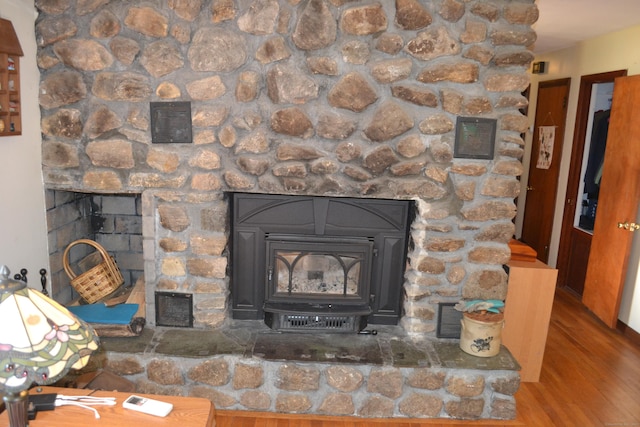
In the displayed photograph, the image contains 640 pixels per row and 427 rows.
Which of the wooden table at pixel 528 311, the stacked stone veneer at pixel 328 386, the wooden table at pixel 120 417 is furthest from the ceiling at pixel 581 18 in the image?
the wooden table at pixel 120 417

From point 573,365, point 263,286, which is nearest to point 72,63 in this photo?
point 263,286

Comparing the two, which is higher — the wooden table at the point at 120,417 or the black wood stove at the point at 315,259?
the black wood stove at the point at 315,259

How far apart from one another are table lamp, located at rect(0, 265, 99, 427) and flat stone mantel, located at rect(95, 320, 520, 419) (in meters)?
1.30

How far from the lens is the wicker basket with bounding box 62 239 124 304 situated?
290 cm

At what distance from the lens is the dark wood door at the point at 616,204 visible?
12.3ft

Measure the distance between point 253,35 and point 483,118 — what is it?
1271mm

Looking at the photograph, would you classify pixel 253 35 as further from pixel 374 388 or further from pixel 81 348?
pixel 374 388

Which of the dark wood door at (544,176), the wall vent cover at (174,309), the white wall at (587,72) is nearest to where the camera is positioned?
the wall vent cover at (174,309)

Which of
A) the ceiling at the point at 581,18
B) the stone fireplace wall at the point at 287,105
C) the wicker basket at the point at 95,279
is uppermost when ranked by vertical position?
the ceiling at the point at 581,18

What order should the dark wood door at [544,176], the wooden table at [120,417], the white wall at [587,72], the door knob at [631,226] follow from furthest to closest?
the dark wood door at [544,176] < the white wall at [587,72] < the door knob at [631,226] < the wooden table at [120,417]

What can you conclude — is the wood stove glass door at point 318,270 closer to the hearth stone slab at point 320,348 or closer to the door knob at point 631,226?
the hearth stone slab at point 320,348

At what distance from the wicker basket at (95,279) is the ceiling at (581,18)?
3.15 meters

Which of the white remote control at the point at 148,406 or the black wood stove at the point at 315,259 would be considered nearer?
the white remote control at the point at 148,406

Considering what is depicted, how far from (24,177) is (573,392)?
3.35 m
